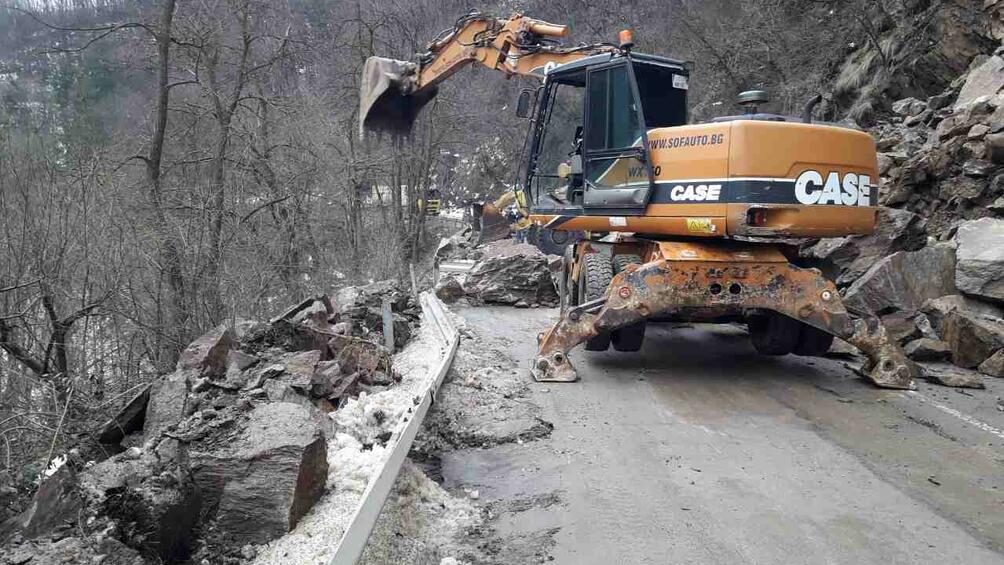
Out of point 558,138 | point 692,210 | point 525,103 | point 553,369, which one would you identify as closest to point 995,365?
point 692,210

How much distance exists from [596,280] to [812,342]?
2.35m

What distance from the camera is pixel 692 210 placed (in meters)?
6.65

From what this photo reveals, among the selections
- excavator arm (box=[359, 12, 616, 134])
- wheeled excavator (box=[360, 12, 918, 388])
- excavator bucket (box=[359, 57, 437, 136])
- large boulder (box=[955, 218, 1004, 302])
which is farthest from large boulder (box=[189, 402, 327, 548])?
excavator bucket (box=[359, 57, 437, 136])

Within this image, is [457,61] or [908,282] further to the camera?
[457,61]

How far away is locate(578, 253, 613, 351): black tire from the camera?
7629mm

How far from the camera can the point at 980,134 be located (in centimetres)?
948

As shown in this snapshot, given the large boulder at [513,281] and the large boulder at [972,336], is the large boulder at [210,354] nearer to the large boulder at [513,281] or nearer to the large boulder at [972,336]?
the large boulder at [513,281]

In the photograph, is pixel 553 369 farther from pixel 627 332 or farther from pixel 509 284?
pixel 509 284

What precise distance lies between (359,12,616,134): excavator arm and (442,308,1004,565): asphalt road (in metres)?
5.39

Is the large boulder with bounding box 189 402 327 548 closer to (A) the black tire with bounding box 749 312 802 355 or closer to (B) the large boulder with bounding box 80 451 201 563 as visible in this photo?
(B) the large boulder with bounding box 80 451 201 563

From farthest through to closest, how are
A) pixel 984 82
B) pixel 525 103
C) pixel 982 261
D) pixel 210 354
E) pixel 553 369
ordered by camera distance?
pixel 984 82 → pixel 525 103 → pixel 982 261 → pixel 553 369 → pixel 210 354

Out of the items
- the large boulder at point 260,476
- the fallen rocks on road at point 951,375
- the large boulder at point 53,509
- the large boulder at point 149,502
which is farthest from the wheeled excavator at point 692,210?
the large boulder at point 53,509

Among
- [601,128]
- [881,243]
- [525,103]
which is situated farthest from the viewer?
[881,243]

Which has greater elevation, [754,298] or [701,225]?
[701,225]
